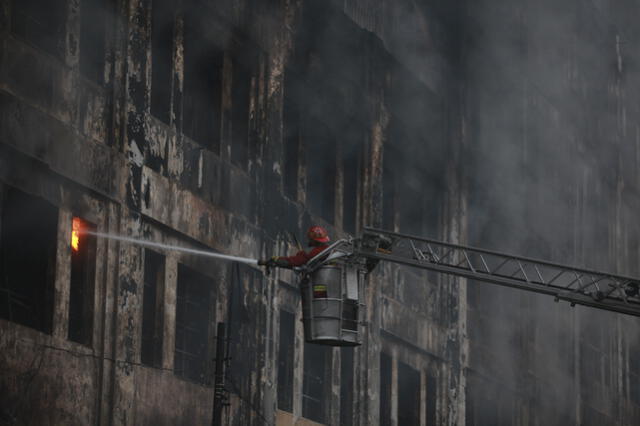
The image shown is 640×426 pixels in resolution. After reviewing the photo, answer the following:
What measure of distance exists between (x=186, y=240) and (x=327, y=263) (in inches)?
136

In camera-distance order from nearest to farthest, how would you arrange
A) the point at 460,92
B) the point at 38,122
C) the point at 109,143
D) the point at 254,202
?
the point at 38,122, the point at 109,143, the point at 254,202, the point at 460,92

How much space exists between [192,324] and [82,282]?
284 cm

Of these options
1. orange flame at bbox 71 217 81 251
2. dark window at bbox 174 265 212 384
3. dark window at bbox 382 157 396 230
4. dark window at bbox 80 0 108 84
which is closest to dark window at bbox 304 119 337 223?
dark window at bbox 382 157 396 230

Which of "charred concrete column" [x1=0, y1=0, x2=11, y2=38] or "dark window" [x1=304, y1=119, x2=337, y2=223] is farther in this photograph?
"dark window" [x1=304, y1=119, x2=337, y2=223]

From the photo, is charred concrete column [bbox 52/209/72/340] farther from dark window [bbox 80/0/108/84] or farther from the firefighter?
the firefighter

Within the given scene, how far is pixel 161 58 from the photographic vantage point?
1955 centimetres

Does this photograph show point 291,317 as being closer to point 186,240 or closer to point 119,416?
point 186,240

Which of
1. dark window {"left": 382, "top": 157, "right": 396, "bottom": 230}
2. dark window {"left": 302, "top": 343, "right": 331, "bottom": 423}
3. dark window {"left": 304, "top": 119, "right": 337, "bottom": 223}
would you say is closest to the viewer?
dark window {"left": 302, "top": 343, "right": 331, "bottom": 423}

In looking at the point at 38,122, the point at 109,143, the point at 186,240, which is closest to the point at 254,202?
the point at 186,240

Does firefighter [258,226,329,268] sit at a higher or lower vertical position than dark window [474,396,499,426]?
higher

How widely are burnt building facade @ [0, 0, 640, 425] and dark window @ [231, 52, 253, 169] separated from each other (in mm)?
40

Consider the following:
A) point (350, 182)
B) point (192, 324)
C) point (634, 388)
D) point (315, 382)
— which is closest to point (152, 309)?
point (192, 324)

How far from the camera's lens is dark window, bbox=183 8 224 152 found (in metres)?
20.4

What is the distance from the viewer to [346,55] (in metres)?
25.4
